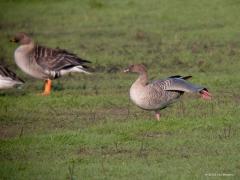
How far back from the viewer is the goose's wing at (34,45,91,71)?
43.8 ft

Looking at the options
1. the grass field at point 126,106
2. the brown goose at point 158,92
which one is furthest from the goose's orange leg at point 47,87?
the brown goose at point 158,92

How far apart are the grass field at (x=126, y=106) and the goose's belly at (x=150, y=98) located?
220 mm

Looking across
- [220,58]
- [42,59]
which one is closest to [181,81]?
[42,59]

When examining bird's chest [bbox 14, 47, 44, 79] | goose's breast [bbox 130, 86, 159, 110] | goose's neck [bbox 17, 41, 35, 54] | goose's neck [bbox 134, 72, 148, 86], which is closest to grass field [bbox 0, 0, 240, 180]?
goose's breast [bbox 130, 86, 159, 110]

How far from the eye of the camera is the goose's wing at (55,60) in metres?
13.4

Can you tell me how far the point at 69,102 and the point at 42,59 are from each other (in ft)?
5.49

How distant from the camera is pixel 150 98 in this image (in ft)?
33.5

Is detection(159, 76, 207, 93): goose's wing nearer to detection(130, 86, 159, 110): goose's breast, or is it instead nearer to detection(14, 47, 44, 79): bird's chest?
detection(130, 86, 159, 110): goose's breast

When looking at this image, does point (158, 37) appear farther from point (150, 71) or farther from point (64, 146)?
point (64, 146)

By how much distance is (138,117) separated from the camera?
10.9 m

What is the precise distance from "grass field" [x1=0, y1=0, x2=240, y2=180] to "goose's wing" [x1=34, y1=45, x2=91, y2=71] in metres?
0.39

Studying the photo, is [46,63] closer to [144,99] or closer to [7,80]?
[7,80]

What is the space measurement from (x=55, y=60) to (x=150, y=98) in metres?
3.49

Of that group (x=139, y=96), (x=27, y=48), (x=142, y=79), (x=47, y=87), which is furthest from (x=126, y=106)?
(x=27, y=48)
